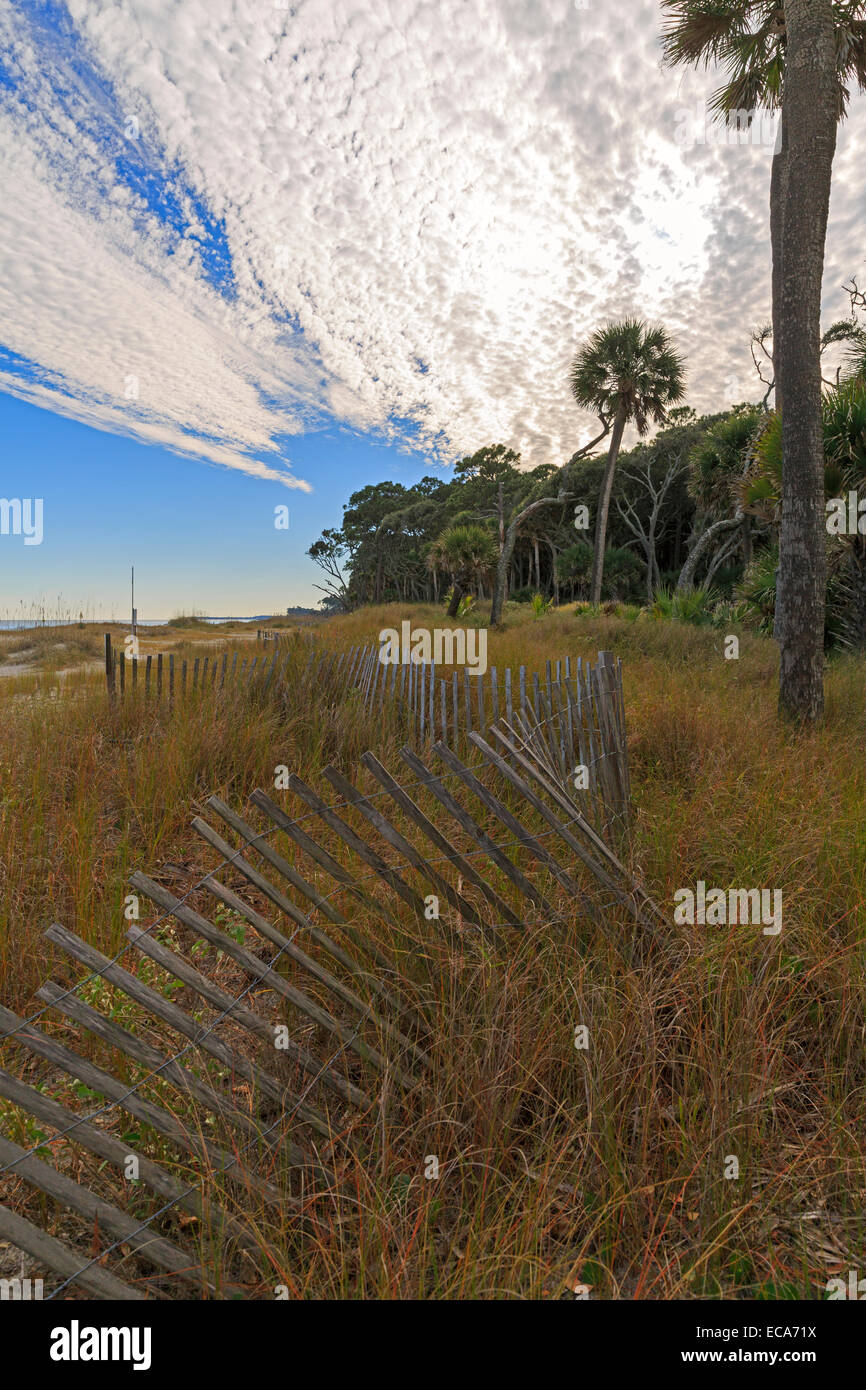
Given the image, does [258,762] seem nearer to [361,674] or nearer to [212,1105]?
[361,674]

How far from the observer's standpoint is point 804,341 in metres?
6.26

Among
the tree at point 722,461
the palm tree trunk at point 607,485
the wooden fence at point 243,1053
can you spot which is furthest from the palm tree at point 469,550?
the wooden fence at point 243,1053

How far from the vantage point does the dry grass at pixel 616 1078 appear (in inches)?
61.5

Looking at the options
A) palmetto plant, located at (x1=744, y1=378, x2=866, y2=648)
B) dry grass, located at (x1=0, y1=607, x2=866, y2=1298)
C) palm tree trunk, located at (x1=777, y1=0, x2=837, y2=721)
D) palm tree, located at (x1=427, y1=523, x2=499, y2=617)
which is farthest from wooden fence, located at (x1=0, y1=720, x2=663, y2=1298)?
palm tree, located at (x1=427, y1=523, x2=499, y2=617)

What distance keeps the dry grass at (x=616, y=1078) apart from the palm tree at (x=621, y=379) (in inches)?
872

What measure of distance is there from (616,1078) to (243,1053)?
1.39 meters

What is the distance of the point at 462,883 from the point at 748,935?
1.38 metres

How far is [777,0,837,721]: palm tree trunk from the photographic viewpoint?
5.99 metres

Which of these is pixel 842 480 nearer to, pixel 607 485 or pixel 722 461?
pixel 722 461

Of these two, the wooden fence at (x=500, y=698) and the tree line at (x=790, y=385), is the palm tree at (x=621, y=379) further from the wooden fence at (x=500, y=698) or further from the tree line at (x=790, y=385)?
the wooden fence at (x=500, y=698)

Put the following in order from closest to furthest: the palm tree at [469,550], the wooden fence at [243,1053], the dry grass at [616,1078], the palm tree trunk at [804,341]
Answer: the wooden fence at [243,1053], the dry grass at [616,1078], the palm tree trunk at [804,341], the palm tree at [469,550]

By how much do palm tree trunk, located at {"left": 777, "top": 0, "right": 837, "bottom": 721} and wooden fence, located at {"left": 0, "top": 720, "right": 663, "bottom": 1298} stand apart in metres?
4.72

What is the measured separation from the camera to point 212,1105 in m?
1.63
